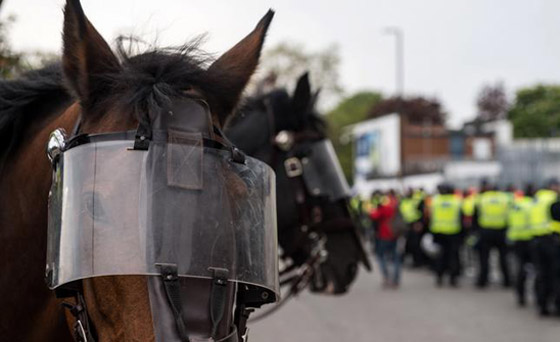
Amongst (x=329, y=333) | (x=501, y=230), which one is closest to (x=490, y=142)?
(x=501, y=230)

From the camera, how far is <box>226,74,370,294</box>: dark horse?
5918 mm

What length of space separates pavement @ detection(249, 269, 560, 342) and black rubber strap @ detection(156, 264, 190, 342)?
24.3 ft

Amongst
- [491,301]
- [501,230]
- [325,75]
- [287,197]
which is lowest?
[491,301]

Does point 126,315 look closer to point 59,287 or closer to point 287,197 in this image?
point 59,287

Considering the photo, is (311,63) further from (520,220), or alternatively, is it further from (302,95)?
(302,95)

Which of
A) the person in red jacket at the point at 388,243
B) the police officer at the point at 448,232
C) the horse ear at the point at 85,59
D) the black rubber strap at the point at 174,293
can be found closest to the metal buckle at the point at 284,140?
the horse ear at the point at 85,59

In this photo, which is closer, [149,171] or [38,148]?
[149,171]

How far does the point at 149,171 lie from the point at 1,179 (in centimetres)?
99

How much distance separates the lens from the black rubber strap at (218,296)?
2.10 m

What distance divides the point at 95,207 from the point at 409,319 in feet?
34.4

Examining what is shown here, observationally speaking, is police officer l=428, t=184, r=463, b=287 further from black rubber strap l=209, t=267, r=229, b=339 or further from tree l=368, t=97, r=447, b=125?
tree l=368, t=97, r=447, b=125

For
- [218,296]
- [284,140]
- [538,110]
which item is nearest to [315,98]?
[284,140]

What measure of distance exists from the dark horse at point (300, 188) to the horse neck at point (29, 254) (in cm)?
307

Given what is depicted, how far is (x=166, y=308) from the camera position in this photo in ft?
6.71
